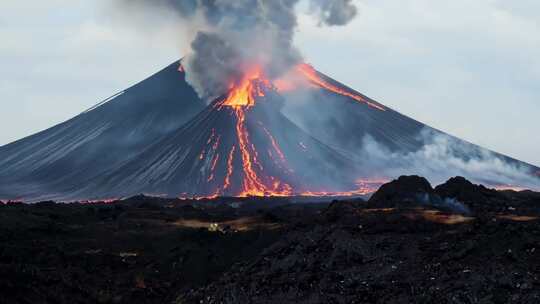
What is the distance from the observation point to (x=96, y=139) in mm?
162000

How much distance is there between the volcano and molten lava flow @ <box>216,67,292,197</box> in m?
0.21

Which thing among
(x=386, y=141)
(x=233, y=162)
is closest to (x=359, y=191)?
(x=233, y=162)

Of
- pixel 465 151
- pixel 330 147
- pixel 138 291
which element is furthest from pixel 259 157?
pixel 138 291

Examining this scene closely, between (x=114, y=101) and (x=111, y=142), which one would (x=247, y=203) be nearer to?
(x=111, y=142)

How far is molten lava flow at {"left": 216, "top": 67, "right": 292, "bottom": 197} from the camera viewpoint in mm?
120125

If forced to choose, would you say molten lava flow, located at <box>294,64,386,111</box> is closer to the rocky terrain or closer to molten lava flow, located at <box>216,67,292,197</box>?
molten lava flow, located at <box>216,67,292,197</box>

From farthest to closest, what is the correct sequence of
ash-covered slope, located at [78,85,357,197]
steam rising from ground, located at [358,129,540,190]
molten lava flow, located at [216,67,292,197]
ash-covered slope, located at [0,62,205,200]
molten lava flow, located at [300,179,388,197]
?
steam rising from ground, located at [358,129,540,190] < ash-covered slope, located at [0,62,205,200] < ash-covered slope, located at [78,85,357,197] < molten lava flow, located at [216,67,292,197] < molten lava flow, located at [300,179,388,197]

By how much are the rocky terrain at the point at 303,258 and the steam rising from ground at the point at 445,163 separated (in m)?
88.1

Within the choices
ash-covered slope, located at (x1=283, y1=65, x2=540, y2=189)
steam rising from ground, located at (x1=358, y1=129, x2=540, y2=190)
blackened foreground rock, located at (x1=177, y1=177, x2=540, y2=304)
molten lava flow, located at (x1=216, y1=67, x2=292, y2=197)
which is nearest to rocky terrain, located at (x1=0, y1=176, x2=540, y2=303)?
blackened foreground rock, located at (x1=177, y1=177, x2=540, y2=304)

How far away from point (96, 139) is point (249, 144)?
128 ft

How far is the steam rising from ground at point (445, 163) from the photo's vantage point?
145 m

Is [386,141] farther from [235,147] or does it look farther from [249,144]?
[235,147]

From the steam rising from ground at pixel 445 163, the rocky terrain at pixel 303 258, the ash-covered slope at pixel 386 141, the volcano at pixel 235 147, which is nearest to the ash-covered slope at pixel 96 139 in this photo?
the volcano at pixel 235 147

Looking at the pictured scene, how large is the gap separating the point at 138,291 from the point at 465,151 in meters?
139
